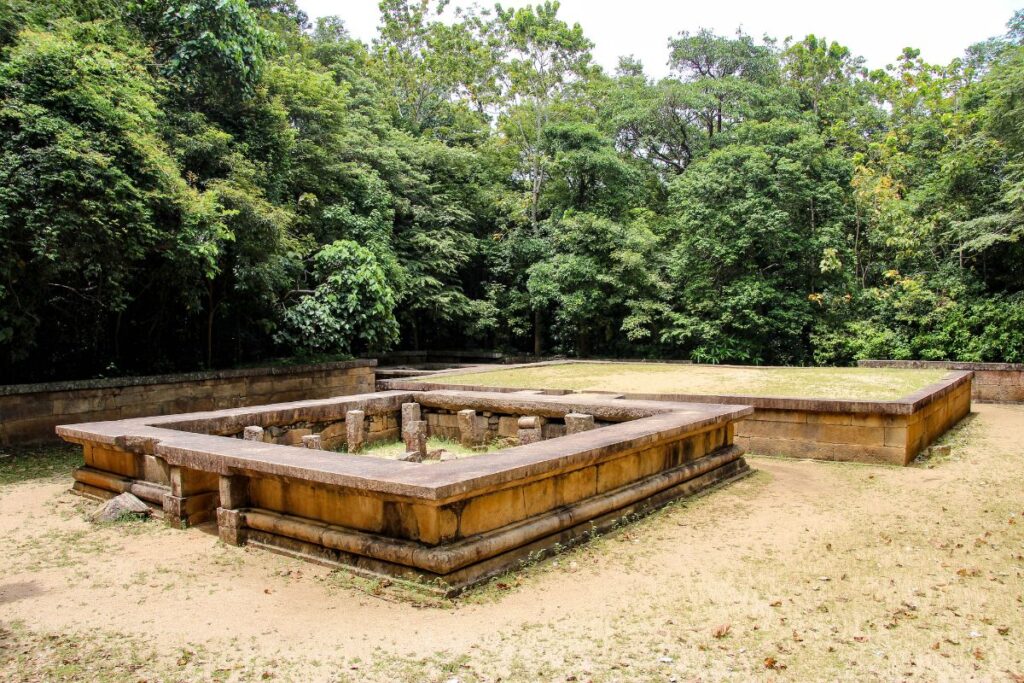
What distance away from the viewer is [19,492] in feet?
21.4

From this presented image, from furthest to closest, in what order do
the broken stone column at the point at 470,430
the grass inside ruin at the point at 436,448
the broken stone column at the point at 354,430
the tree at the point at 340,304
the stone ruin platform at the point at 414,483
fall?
the tree at the point at 340,304
the broken stone column at the point at 470,430
the grass inside ruin at the point at 436,448
the broken stone column at the point at 354,430
the stone ruin platform at the point at 414,483

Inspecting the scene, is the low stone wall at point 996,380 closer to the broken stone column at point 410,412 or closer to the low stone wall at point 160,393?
the broken stone column at point 410,412

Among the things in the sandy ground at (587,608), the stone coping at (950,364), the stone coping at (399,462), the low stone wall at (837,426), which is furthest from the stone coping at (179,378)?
the stone coping at (950,364)

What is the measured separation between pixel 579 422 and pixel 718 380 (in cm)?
460

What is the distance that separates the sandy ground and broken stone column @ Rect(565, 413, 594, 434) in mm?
1604

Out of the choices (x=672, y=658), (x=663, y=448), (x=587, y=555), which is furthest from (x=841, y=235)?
(x=672, y=658)

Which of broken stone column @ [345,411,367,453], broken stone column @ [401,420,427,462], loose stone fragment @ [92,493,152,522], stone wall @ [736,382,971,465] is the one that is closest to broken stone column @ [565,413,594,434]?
broken stone column @ [401,420,427,462]

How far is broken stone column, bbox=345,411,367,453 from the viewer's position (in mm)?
7594

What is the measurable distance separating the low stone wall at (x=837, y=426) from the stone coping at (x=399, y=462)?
0.95 metres

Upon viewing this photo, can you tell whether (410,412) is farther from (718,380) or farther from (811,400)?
(718,380)

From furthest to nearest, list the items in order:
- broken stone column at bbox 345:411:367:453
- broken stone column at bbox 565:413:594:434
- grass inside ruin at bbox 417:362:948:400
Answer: grass inside ruin at bbox 417:362:948:400 → broken stone column at bbox 345:411:367:453 → broken stone column at bbox 565:413:594:434

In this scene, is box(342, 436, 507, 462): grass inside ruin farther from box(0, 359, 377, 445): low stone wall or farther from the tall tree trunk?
the tall tree trunk

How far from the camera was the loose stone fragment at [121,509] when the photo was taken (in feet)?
17.4

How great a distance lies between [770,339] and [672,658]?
15.9m
